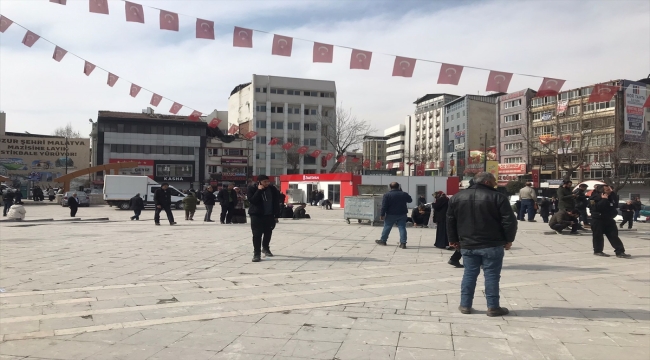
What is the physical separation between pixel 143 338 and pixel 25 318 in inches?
61.3

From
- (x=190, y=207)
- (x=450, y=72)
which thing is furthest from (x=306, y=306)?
(x=190, y=207)

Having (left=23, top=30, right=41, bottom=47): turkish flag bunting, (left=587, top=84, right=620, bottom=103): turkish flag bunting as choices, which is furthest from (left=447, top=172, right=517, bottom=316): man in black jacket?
(left=23, top=30, right=41, bottom=47): turkish flag bunting

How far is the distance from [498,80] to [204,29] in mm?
7751

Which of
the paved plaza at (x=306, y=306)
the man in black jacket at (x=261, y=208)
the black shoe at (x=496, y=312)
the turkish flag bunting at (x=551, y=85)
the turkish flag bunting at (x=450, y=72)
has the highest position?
the turkish flag bunting at (x=450, y=72)

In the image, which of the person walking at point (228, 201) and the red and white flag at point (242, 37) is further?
the person walking at point (228, 201)

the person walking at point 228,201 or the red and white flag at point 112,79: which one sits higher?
the red and white flag at point 112,79

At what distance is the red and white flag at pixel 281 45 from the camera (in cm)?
1227

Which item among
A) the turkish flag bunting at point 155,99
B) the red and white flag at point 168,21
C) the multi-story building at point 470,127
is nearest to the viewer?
the red and white flag at point 168,21

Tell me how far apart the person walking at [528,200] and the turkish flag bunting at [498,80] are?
6.81m

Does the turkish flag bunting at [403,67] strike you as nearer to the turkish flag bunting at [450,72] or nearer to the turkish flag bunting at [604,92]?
the turkish flag bunting at [450,72]

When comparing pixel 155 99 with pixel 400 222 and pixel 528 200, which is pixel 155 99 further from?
pixel 528 200

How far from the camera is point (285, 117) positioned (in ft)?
247

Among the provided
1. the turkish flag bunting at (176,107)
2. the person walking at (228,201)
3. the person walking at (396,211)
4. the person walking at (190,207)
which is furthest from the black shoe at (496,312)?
the turkish flag bunting at (176,107)

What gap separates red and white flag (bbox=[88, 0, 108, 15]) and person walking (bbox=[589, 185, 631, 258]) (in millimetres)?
10775
